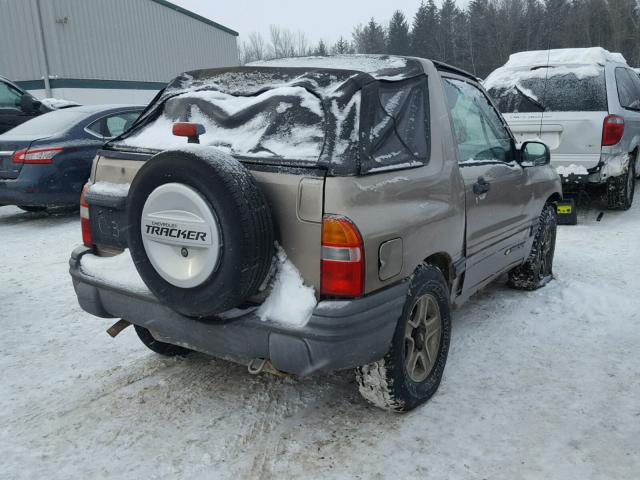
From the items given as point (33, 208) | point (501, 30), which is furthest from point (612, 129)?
point (501, 30)

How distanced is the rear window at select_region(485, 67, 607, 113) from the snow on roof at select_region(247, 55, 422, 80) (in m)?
4.44

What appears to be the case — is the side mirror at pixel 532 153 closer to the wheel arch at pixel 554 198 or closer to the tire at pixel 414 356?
the wheel arch at pixel 554 198

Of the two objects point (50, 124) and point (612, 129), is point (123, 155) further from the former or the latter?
point (612, 129)

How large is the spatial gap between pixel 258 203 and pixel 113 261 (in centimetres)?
107

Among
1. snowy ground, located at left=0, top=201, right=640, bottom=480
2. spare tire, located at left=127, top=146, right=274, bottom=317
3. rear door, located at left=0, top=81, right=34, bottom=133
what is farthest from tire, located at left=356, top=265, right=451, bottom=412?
rear door, located at left=0, top=81, right=34, bottom=133

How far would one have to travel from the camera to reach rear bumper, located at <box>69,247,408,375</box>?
94.0 inches

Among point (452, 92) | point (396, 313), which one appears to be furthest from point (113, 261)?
point (452, 92)

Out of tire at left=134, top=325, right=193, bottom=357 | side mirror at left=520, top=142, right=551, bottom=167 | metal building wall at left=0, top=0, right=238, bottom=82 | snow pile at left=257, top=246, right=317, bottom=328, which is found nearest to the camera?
snow pile at left=257, top=246, right=317, bottom=328

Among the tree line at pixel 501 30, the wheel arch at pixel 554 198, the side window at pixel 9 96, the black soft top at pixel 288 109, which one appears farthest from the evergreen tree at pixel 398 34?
the black soft top at pixel 288 109

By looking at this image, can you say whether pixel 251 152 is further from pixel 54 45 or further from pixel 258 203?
pixel 54 45

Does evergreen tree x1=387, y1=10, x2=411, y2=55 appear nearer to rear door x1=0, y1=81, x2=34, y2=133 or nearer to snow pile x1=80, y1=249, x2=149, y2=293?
rear door x1=0, y1=81, x2=34, y2=133

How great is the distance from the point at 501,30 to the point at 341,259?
60.8 meters

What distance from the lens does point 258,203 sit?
238 cm

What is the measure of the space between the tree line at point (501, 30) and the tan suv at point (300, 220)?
169 feet
